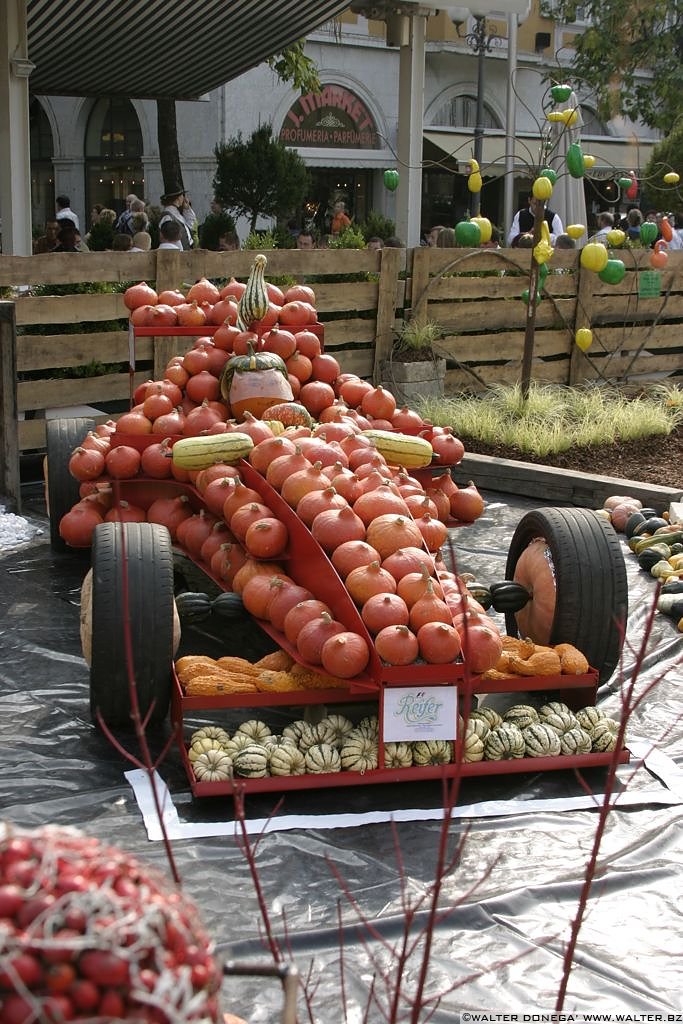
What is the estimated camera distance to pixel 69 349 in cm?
914

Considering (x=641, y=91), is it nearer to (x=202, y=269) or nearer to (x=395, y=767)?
(x=202, y=269)

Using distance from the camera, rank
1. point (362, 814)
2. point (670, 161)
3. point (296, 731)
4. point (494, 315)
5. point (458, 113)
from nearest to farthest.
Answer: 1. point (362, 814)
2. point (296, 731)
3. point (494, 315)
4. point (670, 161)
5. point (458, 113)

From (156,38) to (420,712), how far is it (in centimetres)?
1204

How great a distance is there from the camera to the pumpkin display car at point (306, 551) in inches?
159

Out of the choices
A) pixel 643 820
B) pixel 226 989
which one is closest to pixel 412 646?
pixel 643 820

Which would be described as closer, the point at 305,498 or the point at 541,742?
the point at 541,742

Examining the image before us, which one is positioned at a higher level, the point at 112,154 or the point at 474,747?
the point at 112,154

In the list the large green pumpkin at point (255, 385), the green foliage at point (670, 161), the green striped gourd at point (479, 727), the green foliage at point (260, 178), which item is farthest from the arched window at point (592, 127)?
the green striped gourd at point (479, 727)

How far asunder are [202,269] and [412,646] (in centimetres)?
652

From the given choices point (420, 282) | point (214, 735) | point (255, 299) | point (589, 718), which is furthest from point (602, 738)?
point (420, 282)

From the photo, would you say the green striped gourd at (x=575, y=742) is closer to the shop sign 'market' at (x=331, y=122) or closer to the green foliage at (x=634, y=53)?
the green foliage at (x=634, y=53)

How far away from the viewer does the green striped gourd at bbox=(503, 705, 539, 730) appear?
13.9 ft

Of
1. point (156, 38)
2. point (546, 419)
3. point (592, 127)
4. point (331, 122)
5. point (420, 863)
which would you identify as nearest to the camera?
point (420, 863)

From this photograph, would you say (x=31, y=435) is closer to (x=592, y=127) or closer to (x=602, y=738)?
(x=602, y=738)
